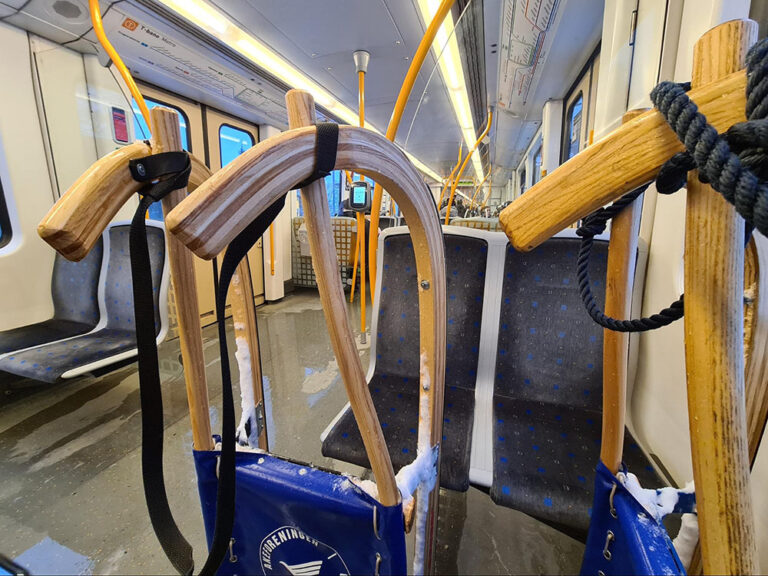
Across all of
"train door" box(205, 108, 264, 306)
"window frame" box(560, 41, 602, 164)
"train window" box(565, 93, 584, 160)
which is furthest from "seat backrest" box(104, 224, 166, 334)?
"train window" box(565, 93, 584, 160)

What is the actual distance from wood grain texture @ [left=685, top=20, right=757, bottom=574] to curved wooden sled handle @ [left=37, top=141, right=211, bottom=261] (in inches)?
25.2

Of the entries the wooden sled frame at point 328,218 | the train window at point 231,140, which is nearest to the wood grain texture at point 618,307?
the wooden sled frame at point 328,218

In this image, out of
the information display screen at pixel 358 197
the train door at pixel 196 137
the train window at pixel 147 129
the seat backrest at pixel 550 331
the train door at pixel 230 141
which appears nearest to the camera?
the seat backrest at pixel 550 331

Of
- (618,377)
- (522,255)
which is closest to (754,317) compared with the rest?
(618,377)

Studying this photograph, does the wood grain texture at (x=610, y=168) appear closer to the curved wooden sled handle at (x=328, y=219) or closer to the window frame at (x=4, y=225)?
the curved wooden sled handle at (x=328, y=219)

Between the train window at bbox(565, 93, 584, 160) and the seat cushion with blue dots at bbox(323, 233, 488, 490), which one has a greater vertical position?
the train window at bbox(565, 93, 584, 160)

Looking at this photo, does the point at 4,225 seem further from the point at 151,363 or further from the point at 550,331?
the point at 550,331

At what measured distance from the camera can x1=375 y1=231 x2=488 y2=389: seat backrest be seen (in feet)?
4.35

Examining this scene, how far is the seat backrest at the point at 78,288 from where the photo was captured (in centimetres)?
217

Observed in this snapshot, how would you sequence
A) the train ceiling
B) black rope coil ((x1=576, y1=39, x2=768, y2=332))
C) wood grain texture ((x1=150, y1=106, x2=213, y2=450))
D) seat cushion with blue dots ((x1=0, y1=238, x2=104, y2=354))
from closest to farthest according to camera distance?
black rope coil ((x1=576, y1=39, x2=768, y2=332)) < wood grain texture ((x1=150, y1=106, x2=213, y2=450)) < the train ceiling < seat cushion with blue dots ((x1=0, y1=238, x2=104, y2=354))

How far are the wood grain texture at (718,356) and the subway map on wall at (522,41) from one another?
7.84 feet

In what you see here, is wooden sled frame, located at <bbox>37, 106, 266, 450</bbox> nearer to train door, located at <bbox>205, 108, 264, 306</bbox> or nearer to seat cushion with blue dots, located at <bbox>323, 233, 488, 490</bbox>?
seat cushion with blue dots, located at <bbox>323, 233, 488, 490</bbox>

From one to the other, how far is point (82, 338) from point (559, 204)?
2.55 metres

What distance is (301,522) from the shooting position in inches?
23.3
